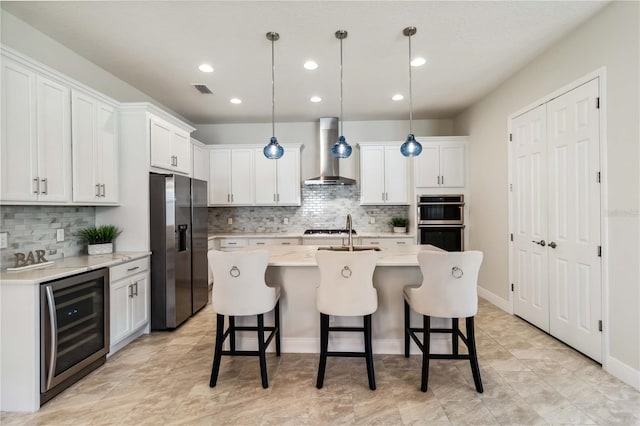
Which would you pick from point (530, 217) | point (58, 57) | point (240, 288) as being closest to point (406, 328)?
point (240, 288)

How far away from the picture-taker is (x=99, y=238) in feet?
10.2

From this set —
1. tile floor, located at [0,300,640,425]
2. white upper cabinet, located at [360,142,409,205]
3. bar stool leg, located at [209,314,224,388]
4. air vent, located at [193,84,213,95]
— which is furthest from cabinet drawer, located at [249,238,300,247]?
bar stool leg, located at [209,314,224,388]

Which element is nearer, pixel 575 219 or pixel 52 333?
pixel 52 333

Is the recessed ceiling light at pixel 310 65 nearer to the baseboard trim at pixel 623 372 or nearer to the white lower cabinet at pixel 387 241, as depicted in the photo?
the white lower cabinet at pixel 387 241

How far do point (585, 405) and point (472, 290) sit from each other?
3.27 feet

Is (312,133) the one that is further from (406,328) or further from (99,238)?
(406,328)

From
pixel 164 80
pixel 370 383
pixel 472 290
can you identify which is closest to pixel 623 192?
pixel 472 290

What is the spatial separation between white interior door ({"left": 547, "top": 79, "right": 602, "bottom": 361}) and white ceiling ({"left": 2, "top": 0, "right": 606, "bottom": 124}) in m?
0.76

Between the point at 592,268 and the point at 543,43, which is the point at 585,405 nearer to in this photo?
the point at 592,268

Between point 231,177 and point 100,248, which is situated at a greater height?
point 231,177

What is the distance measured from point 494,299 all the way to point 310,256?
288 cm

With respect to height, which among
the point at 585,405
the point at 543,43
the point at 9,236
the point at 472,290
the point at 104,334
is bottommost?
the point at 585,405

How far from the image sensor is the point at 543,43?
2.95 meters

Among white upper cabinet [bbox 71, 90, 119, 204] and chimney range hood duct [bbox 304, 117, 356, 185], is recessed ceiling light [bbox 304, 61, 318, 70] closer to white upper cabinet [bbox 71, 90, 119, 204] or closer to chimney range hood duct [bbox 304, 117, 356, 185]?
chimney range hood duct [bbox 304, 117, 356, 185]
